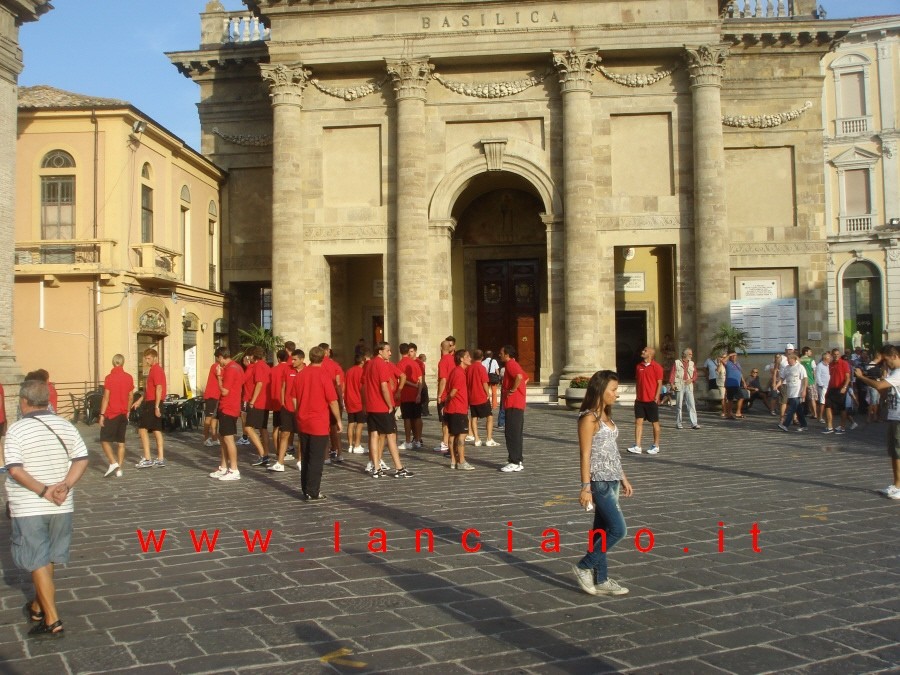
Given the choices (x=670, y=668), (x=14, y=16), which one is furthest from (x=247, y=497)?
(x=14, y=16)

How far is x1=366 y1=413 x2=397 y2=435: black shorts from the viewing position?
38.6 ft

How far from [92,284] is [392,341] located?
873 cm

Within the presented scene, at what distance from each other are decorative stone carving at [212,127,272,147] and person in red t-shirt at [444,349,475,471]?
18871mm

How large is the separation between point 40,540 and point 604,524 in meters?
3.79

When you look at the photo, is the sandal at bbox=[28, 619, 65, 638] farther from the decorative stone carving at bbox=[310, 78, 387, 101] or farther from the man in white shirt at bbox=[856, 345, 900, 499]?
the decorative stone carving at bbox=[310, 78, 387, 101]

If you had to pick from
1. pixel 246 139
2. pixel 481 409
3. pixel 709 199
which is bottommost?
pixel 481 409

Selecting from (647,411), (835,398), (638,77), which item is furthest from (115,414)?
(638,77)

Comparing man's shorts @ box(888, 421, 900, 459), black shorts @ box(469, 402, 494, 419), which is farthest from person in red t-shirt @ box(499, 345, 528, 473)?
man's shorts @ box(888, 421, 900, 459)

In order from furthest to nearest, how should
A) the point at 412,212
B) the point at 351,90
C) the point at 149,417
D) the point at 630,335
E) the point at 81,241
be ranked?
1. the point at 630,335
2. the point at 351,90
3. the point at 412,212
4. the point at 81,241
5. the point at 149,417

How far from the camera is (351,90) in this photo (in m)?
26.7

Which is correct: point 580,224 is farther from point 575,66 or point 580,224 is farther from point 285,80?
point 285,80

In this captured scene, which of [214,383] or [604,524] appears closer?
[604,524]

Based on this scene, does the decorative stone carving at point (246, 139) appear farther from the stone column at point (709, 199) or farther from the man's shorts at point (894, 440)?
the man's shorts at point (894, 440)

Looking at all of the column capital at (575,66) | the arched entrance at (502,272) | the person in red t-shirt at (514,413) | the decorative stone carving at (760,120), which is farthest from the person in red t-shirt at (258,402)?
the decorative stone carving at (760,120)
